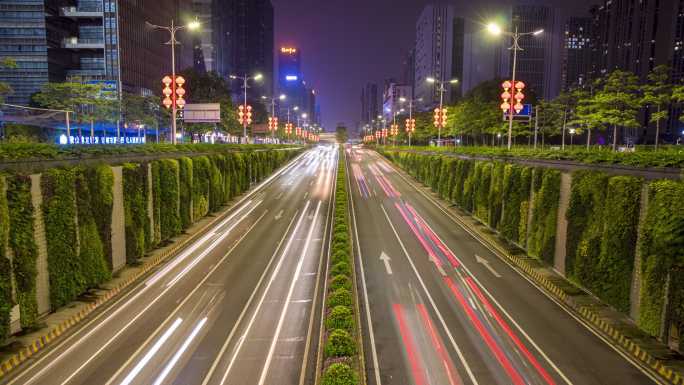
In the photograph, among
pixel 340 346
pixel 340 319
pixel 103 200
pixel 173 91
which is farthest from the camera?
pixel 173 91

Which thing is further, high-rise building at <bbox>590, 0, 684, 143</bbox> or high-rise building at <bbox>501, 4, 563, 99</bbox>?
high-rise building at <bbox>501, 4, 563, 99</bbox>

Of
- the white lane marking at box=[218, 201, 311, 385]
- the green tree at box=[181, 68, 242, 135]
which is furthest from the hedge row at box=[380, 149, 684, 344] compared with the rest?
the green tree at box=[181, 68, 242, 135]

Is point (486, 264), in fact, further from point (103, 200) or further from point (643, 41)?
point (643, 41)

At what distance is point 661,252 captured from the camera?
48.4 feet

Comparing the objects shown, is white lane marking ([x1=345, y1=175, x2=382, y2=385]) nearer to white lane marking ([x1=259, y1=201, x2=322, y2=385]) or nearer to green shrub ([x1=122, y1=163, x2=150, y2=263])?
white lane marking ([x1=259, y1=201, x2=322, y2=385])

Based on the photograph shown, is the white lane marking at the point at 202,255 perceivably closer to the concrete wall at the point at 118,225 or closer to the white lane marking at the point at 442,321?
the concrete wall at the point at 118,225

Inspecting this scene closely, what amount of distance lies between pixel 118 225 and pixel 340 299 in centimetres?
1431

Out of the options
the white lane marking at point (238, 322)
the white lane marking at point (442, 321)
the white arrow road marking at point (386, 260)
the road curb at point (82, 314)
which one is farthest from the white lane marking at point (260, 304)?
the white lane marking at point (442, 321)

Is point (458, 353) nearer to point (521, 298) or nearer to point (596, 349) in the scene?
point (596, 349)

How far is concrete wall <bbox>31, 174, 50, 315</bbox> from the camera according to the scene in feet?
54.5

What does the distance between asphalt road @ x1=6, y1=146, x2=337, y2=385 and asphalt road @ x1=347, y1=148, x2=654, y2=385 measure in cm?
313

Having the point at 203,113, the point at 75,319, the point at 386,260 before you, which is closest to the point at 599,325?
the point at 386,260

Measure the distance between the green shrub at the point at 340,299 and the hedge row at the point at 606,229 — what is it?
1172 centimetres

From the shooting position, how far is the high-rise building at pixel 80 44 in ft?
305
